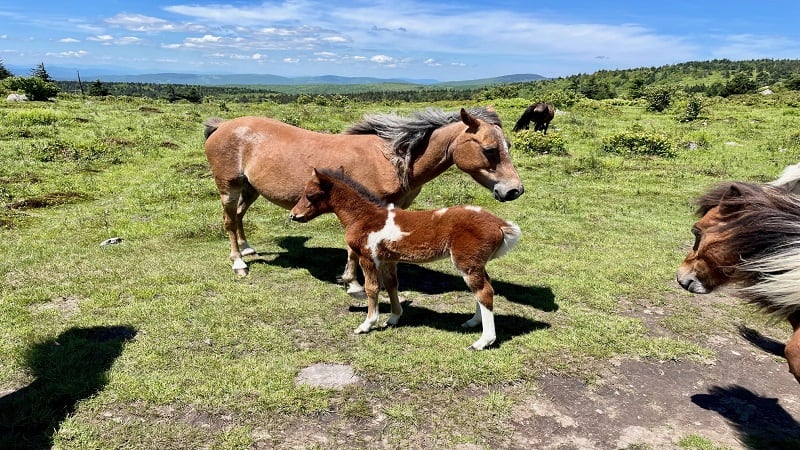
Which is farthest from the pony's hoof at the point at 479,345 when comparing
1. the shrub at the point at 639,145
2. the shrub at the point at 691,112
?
the shrub at the point at 691,112

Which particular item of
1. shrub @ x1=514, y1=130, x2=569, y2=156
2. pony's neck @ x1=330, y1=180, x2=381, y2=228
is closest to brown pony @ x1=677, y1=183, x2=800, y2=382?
pony's neck @ x1=330, y1=180, x2=381, y2=228

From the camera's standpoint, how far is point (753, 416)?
4555 millimetres

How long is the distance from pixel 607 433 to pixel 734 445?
1.04 meters

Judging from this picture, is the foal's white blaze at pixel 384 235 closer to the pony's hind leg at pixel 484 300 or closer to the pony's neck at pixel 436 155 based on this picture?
the pony's hind leg at pixel 484 300

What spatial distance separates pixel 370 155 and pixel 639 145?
15.9 metres

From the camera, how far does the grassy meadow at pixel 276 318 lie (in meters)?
4.31

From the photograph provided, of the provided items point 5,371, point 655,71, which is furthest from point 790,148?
point 655,71

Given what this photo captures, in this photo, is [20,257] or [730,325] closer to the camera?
[730,325]

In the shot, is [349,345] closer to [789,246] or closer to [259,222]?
[789,246]

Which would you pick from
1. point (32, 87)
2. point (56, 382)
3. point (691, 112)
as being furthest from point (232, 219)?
point (32, 87)

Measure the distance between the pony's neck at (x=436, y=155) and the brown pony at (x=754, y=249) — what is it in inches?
128

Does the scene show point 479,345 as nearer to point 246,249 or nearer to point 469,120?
point 469,120

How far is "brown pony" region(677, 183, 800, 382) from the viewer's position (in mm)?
3211

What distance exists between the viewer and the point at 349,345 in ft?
18.4
